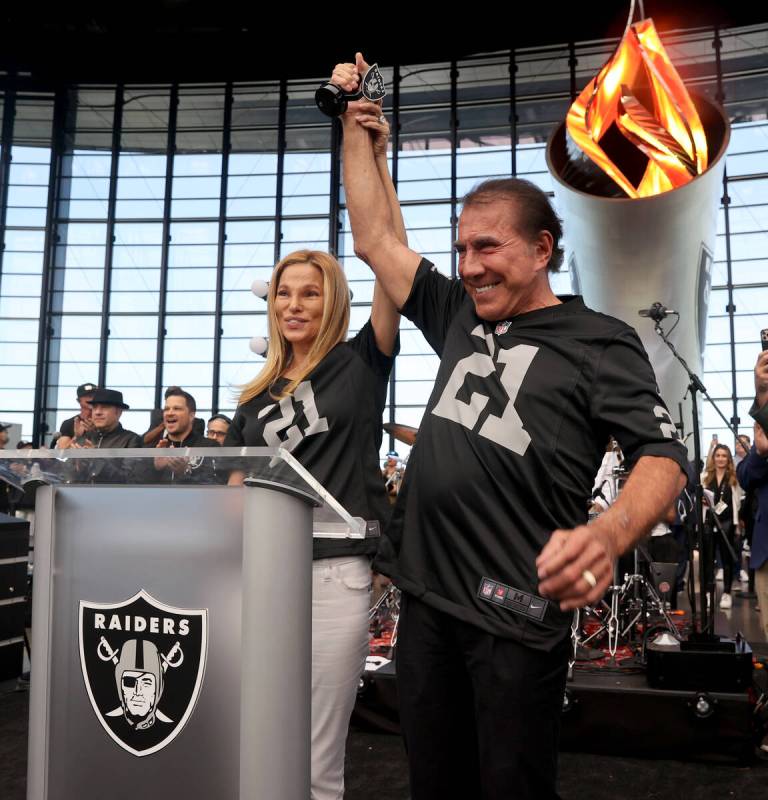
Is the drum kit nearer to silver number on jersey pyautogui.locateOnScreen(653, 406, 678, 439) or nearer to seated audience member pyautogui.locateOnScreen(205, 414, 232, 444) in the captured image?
silver number on jersey pyautogui.locateOnScreen(653, 406, 678, 439)

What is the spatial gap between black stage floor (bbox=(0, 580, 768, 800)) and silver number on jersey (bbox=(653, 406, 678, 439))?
1821mm

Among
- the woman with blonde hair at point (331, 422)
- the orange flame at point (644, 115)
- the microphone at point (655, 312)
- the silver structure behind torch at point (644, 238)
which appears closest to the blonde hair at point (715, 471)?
the silver structure behind torch at point (644, 238)

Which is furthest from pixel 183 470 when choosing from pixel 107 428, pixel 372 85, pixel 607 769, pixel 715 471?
pixel 715 471

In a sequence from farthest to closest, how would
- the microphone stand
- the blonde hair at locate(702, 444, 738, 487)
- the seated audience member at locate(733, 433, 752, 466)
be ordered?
the blonde hair at locate(702, 444, 738, 487), the seated audience member at locate(733, 433, 752, 466), the microphone stand

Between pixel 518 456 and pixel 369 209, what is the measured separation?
2.00 ft

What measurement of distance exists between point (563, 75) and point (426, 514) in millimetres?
11294

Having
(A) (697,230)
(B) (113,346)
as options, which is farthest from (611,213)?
(B) (113,346)

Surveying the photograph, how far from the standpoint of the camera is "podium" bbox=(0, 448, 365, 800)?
2.96ft

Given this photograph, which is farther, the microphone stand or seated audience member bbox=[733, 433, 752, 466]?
seated audience member bbox=[733, 433, 752, 466]

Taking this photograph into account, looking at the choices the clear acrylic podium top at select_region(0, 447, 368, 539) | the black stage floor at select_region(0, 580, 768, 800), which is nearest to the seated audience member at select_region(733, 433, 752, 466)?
the black stage floor at select_region(0, 580, 768, 800)

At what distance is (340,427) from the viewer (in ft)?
4.82

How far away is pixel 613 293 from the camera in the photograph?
92.3 inches

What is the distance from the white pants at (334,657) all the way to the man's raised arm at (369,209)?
53 centimetres

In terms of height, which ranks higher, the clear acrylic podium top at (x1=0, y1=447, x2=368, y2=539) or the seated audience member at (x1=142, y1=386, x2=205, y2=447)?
the seated audience member at (x1=142, y1=386, x2=205, y2=447)
